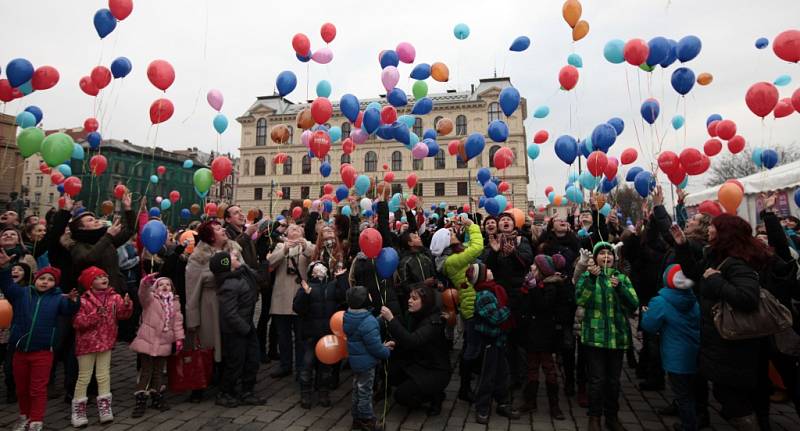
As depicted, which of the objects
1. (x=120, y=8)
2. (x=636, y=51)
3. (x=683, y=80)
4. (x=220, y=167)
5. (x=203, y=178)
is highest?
(x=120, y=8)

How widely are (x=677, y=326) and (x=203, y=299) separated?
474 centimetres

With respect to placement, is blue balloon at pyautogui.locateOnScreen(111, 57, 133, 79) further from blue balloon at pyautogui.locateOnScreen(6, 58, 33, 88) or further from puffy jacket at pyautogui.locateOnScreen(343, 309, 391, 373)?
puffy jacket at pyautogui.locateOnScreen(343, 309, 391, 373)

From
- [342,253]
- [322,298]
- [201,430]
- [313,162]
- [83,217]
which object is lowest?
[201,430]

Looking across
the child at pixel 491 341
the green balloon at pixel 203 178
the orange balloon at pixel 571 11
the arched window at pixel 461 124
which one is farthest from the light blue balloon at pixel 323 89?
the arched window at pixel 461 124

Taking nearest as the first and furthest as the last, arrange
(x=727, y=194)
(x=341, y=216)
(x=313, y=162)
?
(x=727, y=194)
(x=341, y=216)
(x=313, y=162)

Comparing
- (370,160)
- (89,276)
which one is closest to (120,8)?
(89,276)

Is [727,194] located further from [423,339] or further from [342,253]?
[342,253]

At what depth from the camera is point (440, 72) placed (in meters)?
9.64

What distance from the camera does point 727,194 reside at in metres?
5.04

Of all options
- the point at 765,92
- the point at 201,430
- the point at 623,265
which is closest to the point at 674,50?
the point at 765,92

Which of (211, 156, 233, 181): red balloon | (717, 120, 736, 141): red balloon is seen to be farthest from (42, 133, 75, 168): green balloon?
(717, 120, 736, 141): red balloon

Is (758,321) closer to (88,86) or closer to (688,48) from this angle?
(688,48)

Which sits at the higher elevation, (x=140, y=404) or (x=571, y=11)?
(x=571, y=11)

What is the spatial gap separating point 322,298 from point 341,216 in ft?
3.84
